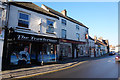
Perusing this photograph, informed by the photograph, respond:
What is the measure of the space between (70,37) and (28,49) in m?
10.7

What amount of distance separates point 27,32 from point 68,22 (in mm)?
10675

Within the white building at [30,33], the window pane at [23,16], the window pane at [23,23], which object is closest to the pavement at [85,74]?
the white building at [30,33]

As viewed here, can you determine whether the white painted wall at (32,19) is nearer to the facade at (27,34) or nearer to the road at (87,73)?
→ the facade at (27,34)

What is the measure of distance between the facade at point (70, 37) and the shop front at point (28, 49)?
11.4 feet

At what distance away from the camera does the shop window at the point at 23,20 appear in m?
9.35

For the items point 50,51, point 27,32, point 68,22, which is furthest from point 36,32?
point 68,22

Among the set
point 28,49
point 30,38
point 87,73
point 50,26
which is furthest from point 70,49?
point 87,73

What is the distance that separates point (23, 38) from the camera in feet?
28.3

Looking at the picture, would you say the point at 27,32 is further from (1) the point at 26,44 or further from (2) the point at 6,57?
(2) the point at 6,57

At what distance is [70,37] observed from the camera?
694 inches

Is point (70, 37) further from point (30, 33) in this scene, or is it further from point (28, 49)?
point (28, 49)

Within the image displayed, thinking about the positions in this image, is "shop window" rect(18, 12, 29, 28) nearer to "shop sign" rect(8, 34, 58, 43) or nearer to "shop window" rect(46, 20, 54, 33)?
"shop sign" rect(8, 34, 58, 43)

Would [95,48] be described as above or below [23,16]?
below

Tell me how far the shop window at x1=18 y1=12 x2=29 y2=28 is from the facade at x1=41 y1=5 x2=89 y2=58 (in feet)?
20.3
